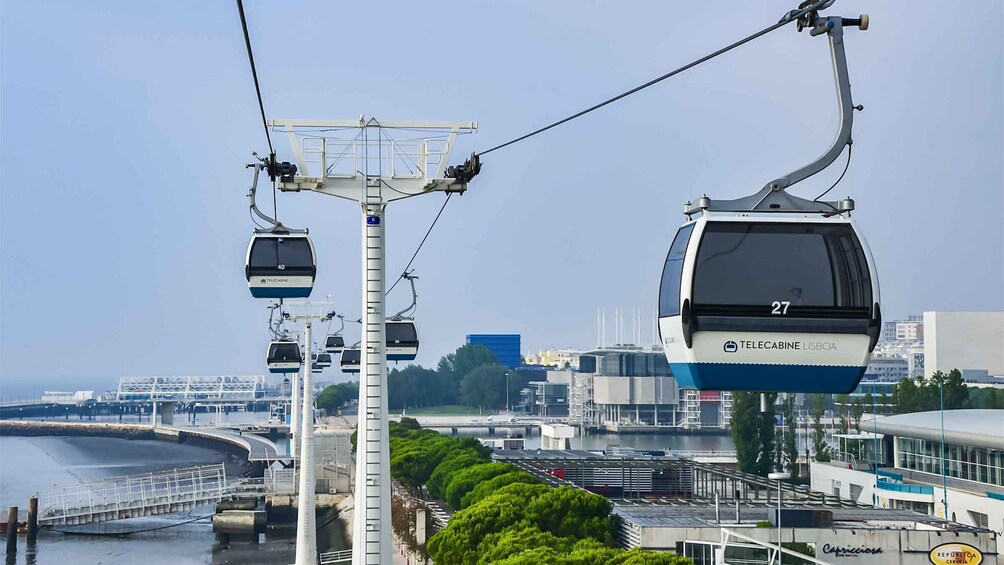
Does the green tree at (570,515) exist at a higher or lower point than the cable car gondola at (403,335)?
lower

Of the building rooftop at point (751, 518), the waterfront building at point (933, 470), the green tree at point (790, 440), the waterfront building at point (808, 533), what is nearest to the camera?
the waterfront building at point (808, 533)

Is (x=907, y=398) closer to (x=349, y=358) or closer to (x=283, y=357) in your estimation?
(x=349, y=358)

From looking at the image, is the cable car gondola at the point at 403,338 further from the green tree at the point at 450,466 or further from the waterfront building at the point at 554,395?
the waterfront building at the point at 554,395

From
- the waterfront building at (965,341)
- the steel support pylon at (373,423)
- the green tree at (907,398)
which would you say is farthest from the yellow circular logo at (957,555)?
the waterfront building at (965,341)

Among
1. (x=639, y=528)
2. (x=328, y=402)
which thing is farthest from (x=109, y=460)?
(x=639, y=528)

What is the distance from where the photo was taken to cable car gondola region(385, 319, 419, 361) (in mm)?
21453

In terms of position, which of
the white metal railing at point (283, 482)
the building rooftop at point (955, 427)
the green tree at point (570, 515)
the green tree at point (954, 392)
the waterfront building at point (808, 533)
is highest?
the green tree at point (954, 392)

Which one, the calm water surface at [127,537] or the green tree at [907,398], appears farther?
the green tree at [907,398]

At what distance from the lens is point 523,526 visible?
25.9 meters

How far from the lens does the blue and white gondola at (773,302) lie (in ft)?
27.6

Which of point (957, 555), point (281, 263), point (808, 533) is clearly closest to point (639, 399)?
point (957, 555)

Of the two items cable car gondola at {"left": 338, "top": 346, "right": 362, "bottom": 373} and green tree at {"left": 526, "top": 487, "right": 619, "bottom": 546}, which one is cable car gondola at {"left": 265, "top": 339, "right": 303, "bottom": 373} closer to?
cable car gondola at {"left": 338, "top": 346, "right": 362, "bottom": 373}

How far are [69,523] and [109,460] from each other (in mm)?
71497

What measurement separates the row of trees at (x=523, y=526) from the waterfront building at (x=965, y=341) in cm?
8717
